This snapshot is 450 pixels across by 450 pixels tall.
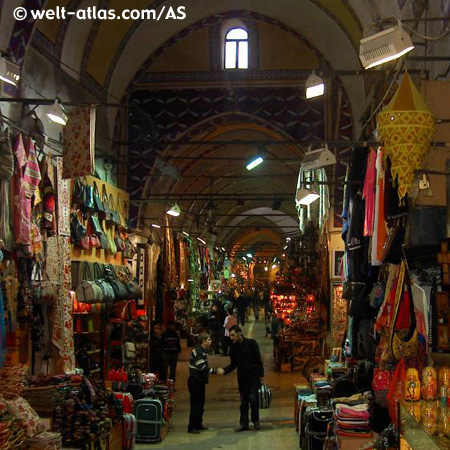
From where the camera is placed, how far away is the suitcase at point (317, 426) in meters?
7.52

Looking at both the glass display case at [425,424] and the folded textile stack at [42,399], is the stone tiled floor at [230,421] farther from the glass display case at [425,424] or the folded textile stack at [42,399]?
the glass display case at [425,424]

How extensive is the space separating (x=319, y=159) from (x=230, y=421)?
425cm

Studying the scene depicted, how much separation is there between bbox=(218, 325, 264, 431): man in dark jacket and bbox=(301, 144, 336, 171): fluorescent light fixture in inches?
107

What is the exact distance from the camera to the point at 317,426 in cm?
755

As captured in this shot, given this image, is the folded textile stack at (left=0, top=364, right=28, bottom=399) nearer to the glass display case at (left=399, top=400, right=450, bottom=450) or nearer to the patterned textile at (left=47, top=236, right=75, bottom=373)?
the patterned textile at (left=47, top=236, right=75, bottom=373)

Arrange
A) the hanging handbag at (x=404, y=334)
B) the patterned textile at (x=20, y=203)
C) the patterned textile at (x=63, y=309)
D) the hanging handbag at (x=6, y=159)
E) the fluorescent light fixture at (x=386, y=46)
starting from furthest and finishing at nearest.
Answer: the patterned textile at (x=63, y=309) < the patterned textile at (x=20, y=203) < the hanging handbag at (x=6, y=159) < the hanging handbag at (x=404, y=334) < the fluorescent light fixture at (x=386, y=46)

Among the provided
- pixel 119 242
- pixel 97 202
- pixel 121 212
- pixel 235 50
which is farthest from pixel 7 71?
pixel 235 50

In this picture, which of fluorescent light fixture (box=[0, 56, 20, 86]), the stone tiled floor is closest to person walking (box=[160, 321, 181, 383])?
the stone tiled floor

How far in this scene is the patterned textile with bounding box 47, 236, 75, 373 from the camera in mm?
8211

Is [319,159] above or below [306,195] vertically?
above

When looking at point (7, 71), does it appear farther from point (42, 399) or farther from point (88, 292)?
point (88, 292)

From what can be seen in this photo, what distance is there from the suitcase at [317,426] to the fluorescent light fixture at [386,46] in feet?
13.0

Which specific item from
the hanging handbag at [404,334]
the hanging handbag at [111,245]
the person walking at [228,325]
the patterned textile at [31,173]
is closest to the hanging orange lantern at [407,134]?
the hanging handbag at [404,334]

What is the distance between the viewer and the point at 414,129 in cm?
480
